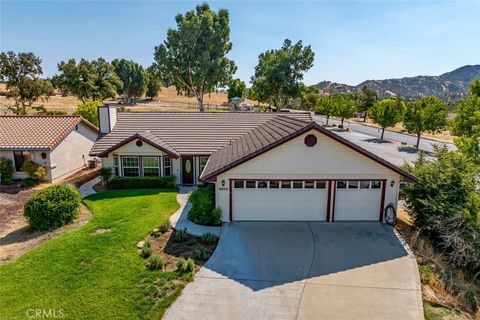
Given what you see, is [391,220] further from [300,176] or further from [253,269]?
[253,269]

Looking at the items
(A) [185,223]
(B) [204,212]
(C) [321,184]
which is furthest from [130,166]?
(C) [321,184]

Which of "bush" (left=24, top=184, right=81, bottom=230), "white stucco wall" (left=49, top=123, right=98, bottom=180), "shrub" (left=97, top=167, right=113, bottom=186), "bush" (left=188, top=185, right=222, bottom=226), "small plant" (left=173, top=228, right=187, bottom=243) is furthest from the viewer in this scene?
"white stucco wall" (left=49, top=123, right=98, bottom=180)

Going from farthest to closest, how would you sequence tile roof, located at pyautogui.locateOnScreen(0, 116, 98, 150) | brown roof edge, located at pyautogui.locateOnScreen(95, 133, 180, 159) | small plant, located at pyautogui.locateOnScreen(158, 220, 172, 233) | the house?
1. tile roof, located at pyautogui.locateOnScreen(0, 116, 98, 150)
2. brown roof edge, located at pyautogui.locateOnScreen(95, 133, 180, 159)
3. the house
4. small plant, located at pyautogui.locateOnScreen(158, 220, 172, 233)

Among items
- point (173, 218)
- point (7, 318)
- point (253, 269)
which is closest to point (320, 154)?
point (253, 269)

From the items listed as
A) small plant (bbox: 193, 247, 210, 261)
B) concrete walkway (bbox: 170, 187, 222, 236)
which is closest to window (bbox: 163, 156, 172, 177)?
concrete walkway (bbox: 170, 187, 222, 236)

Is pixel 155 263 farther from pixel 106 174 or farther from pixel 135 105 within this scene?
pixel 135 105

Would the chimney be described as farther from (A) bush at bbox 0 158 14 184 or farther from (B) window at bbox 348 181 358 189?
(B) window at bbox 348 181 358 189
